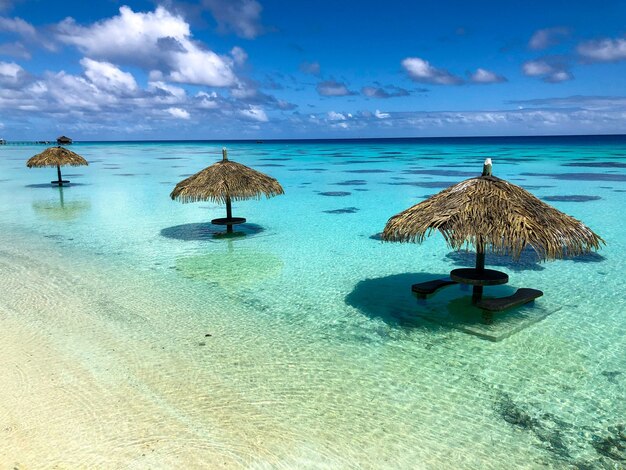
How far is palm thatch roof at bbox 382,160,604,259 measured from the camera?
17.2 feet

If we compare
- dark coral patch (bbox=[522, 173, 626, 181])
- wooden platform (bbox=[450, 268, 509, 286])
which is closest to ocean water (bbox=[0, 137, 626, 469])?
wooden platform (bbox=[450, 268, 509, 286])

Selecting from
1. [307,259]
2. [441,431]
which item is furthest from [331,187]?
[441,431]

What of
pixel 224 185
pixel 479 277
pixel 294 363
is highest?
pixel 224 185

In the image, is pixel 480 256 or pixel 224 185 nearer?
pixel 480 256

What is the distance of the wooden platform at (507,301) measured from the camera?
5.69 meters

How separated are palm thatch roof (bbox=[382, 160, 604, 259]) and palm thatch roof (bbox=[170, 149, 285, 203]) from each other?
197 inches

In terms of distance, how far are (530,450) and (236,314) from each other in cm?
398

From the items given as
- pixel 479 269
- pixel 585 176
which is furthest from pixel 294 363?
pixel 585 176

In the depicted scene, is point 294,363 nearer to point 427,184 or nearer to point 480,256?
point 480,256

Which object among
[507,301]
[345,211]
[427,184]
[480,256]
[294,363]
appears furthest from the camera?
[427,184]

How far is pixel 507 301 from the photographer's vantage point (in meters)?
5.84

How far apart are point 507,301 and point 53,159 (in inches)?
799

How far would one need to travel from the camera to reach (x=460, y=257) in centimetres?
910

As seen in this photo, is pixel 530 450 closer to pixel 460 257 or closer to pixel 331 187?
pixel 460 257
